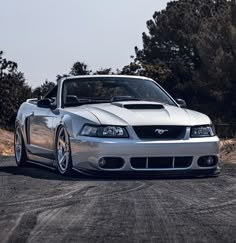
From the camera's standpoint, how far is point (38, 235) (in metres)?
6.43

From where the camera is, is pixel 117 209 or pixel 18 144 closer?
pixel 117 209

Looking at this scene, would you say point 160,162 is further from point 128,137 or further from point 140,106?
point 140,106

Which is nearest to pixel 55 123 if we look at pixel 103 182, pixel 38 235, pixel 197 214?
pixel 103 182

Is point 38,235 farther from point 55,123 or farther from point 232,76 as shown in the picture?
point 232,76

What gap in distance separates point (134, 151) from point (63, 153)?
46.6 inches

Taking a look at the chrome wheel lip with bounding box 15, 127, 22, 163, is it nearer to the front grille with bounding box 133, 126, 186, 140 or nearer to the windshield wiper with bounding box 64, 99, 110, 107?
the windshield wiper with bounding box 64, 99, 110, 107

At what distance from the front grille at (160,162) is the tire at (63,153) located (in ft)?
2.91

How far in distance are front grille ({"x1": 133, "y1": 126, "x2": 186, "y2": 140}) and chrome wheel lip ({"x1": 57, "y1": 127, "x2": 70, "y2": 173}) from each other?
1010mm

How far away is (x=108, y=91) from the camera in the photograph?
12.1 m

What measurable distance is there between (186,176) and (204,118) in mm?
768

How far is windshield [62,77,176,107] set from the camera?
11.8m

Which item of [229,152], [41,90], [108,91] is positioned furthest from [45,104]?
[41,90]

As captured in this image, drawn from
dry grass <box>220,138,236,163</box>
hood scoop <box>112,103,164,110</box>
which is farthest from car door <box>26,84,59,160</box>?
dry grass <box>220,138,236,163</box>

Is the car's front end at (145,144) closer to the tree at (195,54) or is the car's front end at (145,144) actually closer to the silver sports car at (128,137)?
the silver sports car at (128,137)
